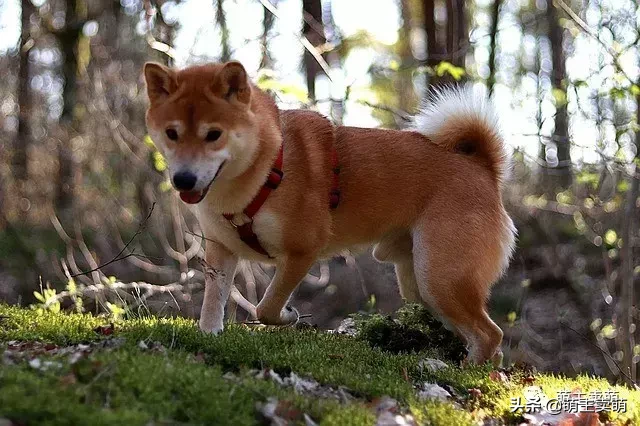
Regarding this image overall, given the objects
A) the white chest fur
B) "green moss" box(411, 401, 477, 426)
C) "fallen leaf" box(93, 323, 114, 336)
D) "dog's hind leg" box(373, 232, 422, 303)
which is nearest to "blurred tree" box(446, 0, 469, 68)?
"dog's hind leg" box(373, 232, 422, 303)

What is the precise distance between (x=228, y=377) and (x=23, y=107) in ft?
39.2

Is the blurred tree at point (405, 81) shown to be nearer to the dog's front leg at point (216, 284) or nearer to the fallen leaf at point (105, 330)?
Answer: the dog's front leg at point (216, 284)

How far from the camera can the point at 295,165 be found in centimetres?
442

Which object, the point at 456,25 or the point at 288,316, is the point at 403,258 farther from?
the point at 456,25

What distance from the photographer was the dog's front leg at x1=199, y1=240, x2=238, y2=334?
432cm

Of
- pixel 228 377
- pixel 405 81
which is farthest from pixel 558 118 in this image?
pixel 228 377

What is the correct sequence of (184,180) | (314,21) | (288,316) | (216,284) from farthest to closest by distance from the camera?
(314,21) < (288,316) < (216,284) < (184,180)

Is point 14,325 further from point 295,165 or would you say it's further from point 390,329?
point 390,329

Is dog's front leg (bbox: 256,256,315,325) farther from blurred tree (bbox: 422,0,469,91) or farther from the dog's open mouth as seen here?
blurred tree (bbox: 422,0,469,91)

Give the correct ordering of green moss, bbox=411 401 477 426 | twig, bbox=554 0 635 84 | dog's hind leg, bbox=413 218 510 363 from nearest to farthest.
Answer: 1. green moss, bbox=411 401 477 426
2. dog's hind leg, bbox=413 218 510 363
3. twig, bbox=554 0 635 84

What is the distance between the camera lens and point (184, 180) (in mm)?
3770

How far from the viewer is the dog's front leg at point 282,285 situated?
4367 millimetres

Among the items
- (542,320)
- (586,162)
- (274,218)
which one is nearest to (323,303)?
(542,320)

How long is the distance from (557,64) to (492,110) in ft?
50.6
